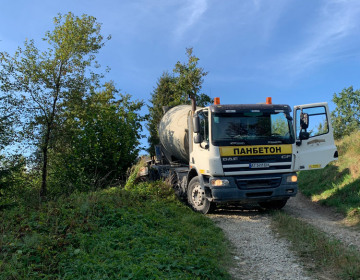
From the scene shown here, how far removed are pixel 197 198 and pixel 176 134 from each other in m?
3.08

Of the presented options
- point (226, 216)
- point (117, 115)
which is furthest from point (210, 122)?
point (117, 115)

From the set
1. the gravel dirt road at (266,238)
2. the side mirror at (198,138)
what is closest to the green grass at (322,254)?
the gravel dirt road at (266,238)

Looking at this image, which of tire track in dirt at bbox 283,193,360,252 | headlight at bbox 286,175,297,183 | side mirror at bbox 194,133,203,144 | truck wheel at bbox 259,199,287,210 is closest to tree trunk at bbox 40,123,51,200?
side mirror at bbox 194,133,203,144

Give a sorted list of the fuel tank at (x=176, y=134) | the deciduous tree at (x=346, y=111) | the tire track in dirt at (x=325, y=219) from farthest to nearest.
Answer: the deciduous tree at (x=346, y=111) < the fuel tank at (x=176, y=134) < the tire track in dirt at (x=325, y=219)

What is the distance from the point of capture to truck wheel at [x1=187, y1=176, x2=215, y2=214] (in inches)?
384

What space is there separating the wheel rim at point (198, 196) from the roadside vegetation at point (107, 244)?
158 centimetres

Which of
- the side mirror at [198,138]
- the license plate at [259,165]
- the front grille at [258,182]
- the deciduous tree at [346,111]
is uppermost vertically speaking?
the deciduous tree at [346,111]

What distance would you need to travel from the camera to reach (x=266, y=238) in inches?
286

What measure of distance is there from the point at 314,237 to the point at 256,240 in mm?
1223

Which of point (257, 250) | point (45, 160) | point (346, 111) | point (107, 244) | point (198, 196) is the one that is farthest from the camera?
point (346, 111)

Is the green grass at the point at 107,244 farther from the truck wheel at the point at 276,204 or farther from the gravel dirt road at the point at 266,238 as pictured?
the truck wheel at the point at 276,204

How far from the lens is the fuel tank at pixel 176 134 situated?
11656 mm

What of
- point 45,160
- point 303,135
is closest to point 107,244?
point 303,135

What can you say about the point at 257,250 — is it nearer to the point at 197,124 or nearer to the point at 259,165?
the point at 259,165
